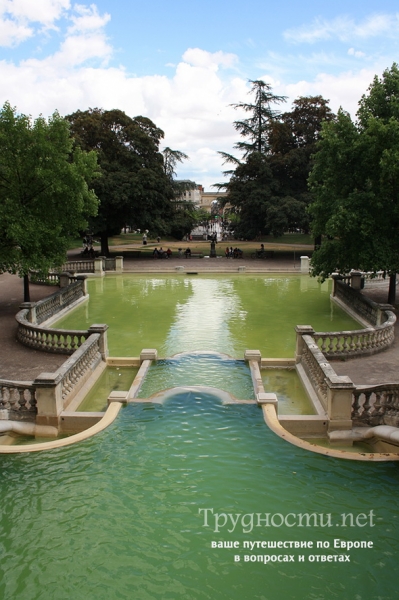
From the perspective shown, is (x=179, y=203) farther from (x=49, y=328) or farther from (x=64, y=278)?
(x=49, y=328)

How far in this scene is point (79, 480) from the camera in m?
7.41

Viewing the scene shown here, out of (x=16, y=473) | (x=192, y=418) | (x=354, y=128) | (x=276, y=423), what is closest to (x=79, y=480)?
(x=16, y=473)

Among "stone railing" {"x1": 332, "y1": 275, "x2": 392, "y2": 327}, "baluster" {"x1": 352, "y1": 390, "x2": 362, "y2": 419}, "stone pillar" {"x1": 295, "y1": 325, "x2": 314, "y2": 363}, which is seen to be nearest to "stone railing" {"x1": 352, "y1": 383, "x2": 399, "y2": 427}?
"baluster" {"x1": 352, "y1": 390, "x2": 362, "y2": 419}

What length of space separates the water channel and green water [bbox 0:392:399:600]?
0.06ft

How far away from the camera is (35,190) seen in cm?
1958

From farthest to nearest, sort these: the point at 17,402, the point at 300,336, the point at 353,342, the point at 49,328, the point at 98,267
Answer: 1. the point at 98,267
2. the point at 49,328
3. the point at 353,342
4. the point at 300,336
5. the point at 17,402

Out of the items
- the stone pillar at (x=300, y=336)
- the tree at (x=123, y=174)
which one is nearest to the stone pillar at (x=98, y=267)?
the tree at (x=123, y=174)

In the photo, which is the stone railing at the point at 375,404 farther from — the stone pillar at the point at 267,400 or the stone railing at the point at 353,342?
the stone railing at the point at 353,342

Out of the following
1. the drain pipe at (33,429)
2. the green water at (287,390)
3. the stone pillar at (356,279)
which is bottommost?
the green water at (287,390)

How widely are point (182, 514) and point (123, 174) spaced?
34.7 metres

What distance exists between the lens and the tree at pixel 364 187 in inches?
707

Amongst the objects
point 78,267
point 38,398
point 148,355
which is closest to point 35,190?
point 148,355

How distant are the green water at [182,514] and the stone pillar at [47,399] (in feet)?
4.05

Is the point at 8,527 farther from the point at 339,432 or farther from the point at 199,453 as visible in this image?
the point at 339,432
